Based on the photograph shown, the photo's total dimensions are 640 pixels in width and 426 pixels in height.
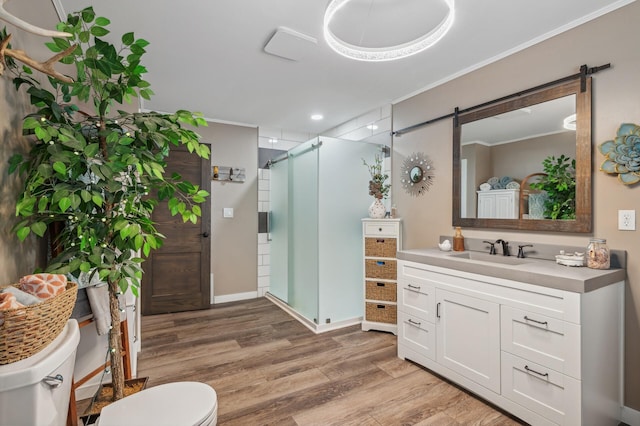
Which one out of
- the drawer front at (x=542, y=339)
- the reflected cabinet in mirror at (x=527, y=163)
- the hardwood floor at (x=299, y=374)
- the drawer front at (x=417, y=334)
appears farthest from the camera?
the drawer front at (x=417, y=334)

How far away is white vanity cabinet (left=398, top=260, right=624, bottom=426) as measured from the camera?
1.58 m

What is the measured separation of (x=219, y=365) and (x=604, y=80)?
127 inches

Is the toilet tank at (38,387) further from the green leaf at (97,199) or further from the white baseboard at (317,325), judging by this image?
the white baseboard at (317,325)

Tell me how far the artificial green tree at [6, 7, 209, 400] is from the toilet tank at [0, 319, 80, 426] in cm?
33

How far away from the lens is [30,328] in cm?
88

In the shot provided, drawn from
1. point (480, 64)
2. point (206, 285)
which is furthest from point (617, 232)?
point (206, 285)

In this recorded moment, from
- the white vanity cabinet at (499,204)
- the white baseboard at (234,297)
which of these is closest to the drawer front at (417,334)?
the white vanity cabinet at (499,204)

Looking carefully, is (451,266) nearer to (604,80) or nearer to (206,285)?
(604,80)

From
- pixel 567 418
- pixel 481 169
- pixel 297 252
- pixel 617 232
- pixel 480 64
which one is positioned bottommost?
pixel 567 418

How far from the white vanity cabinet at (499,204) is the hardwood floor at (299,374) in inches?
51.1

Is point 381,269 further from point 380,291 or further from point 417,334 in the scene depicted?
point 417,334

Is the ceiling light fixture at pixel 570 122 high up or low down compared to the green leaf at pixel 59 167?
up

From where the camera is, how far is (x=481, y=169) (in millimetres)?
2535

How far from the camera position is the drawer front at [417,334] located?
2318mm
